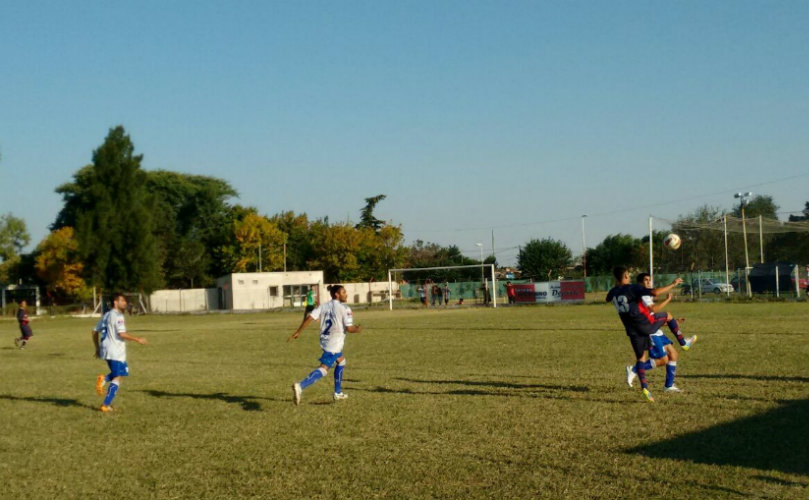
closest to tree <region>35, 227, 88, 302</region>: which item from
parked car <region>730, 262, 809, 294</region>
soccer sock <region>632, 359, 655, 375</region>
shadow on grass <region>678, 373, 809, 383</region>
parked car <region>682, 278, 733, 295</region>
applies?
parked car <region>682, 278, 733, 295</region>

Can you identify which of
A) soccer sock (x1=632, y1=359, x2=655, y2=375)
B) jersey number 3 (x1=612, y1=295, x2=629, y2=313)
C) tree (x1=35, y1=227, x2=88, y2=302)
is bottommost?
soccer sock (x1=632, y1=359, x2=655, y2=375)

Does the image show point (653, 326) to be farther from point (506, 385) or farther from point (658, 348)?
point (506, 385)

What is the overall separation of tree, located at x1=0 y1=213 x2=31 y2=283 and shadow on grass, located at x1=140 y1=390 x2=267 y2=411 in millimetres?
85051

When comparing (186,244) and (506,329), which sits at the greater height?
(186,244)

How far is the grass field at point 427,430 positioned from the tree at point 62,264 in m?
60.8

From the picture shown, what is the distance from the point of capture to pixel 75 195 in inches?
3730

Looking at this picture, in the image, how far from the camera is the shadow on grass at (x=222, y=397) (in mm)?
12383

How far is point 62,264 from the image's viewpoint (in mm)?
76875

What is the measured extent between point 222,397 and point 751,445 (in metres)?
8.53

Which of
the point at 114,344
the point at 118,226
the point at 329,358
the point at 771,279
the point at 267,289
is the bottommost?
the point at 329,358

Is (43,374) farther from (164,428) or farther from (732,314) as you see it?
(732,314)

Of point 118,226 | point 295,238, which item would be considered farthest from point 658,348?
point 295,238

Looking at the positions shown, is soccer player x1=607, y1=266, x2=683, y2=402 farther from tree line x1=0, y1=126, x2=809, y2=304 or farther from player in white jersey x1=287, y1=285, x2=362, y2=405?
tree line x1=0, y1=126, x2=809, y2=304

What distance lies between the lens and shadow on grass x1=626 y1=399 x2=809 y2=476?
755 cm
